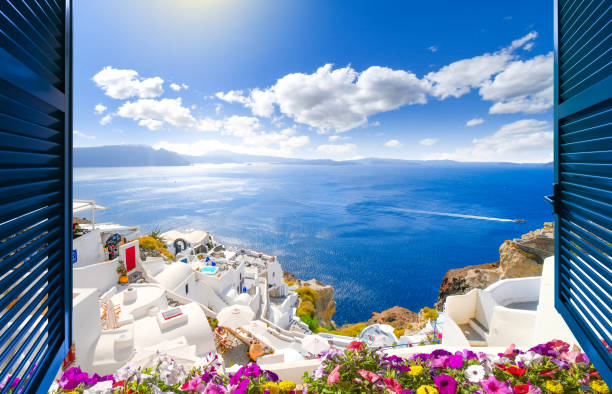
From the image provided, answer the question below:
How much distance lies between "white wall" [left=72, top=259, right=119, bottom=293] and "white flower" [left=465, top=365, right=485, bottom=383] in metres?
10.5

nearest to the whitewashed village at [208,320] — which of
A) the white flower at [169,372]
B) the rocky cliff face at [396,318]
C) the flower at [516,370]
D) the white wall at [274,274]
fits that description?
the white flower at [169,372]

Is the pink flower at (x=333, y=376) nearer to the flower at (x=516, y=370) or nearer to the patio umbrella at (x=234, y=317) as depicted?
the flower at (x=516, y=370)

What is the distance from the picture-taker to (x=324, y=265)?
33125mm

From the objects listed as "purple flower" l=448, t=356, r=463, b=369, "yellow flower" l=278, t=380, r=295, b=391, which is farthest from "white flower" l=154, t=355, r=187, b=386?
"purple flower" l=448, t=356, r=463, b=369

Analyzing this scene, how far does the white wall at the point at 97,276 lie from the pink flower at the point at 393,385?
1013 cm

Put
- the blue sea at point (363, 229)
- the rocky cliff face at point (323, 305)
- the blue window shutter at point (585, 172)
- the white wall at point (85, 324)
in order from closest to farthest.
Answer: the blue window shutter at point (585, 172) < the white wall at point (85, 324) < the rocky cliff face at point (323, 305) < the blue sea at point (363, 229)

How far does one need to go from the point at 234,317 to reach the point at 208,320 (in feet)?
4.00

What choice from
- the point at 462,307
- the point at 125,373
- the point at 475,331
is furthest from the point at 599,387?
the point at 475,331

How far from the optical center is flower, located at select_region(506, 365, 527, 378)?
64.0 inches

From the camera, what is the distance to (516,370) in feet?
5.40

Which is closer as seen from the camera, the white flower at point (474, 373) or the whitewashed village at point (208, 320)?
the white flower at point (474, 373)

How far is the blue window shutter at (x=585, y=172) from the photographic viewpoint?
1234 mm

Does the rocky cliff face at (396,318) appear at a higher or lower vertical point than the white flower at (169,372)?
lower

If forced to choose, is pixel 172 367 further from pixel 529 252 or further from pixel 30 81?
pixel 529 252
